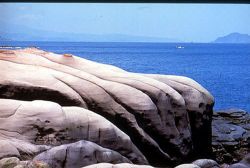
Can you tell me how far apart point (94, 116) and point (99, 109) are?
304 mm

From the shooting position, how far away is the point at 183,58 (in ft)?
16.4

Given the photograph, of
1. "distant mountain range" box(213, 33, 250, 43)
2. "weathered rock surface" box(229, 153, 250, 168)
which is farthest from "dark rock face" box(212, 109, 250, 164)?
"distant mountain range" box(213, 33, 250, 43)

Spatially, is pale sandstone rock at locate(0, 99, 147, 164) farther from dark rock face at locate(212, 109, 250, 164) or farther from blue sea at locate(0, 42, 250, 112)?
dark rock face at locate(212, 109, 250, 164)

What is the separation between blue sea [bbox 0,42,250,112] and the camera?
491 centimetres

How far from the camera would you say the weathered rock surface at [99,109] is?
423cm

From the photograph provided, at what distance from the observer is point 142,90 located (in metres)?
5.20

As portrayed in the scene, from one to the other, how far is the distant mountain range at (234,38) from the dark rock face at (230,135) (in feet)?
6.63

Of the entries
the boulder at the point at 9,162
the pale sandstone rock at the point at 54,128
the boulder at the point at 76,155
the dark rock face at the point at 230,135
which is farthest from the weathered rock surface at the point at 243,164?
the boulder at the point at 9,162

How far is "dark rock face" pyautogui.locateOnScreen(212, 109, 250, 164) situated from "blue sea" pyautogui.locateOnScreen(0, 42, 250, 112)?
3.58ft

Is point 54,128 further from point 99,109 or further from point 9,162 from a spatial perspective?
point 99,109

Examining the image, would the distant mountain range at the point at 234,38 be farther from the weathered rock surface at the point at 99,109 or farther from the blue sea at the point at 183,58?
the weathered rock surface at the point at 99,109

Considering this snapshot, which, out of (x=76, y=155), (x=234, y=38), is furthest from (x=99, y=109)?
(x=234, y=38)

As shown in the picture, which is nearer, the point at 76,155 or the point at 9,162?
the point at 9,162

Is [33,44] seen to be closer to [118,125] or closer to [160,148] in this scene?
[118,125]
